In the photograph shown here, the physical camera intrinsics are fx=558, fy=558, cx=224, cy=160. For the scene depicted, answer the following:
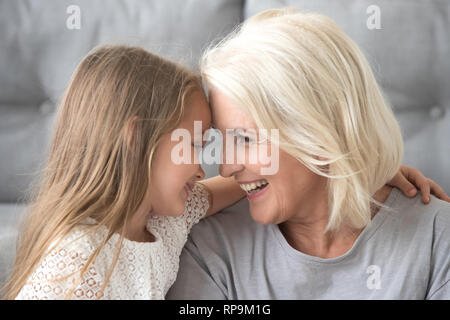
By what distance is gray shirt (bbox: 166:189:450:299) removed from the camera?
1159mm

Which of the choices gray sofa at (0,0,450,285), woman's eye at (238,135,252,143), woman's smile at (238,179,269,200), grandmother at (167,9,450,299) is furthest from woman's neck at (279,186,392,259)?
gray sofa at (0,0,450,285)

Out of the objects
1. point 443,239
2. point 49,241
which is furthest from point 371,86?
point 49,241

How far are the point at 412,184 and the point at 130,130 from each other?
67cm

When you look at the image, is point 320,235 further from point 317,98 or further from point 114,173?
point 114,173

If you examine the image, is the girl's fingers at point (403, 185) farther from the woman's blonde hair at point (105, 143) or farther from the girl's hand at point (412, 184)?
the woman's blonde hair at point (105, 143)

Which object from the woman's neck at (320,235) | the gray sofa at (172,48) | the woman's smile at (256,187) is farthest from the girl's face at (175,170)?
the gray sofa at (172,48)

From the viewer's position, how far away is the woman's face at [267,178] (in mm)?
1129

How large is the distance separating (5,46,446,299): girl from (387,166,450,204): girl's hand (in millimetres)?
473

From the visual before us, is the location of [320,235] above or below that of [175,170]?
below

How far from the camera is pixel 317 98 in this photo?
3.68 feet

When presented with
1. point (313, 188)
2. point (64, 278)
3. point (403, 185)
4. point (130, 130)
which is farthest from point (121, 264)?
point (403, 185)

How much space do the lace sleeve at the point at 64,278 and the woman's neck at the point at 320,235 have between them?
0.48 metres

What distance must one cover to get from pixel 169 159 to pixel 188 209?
0.20 m

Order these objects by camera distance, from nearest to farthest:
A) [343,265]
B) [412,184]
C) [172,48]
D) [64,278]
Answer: [64,278], [343,265], [412,184], [172,48]
